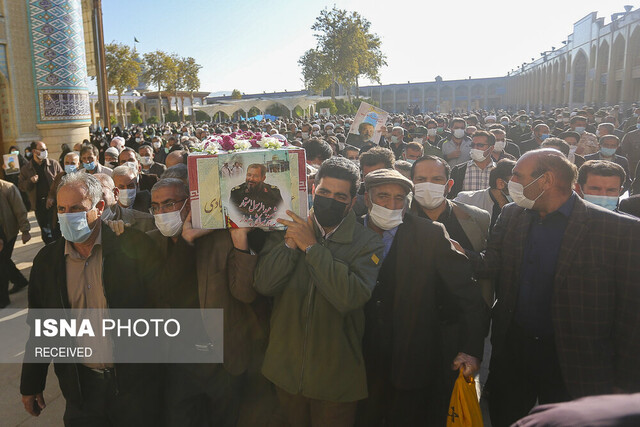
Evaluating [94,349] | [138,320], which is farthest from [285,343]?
[94,349]

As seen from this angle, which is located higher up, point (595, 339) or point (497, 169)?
point (497, 169)

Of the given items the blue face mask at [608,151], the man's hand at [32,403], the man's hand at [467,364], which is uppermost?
the blue face mask at [608,151]

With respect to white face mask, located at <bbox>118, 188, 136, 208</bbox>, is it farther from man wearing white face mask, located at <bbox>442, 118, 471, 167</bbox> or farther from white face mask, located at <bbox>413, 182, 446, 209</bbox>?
man wearing white face mask, located at <bbox>442, 118, 471, 167</bbox>

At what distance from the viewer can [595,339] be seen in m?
2.61

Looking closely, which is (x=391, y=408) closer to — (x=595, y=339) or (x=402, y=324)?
(x=402, y=324)

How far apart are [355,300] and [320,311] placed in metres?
0.24

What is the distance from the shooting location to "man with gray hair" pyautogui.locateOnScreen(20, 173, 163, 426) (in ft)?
9.01

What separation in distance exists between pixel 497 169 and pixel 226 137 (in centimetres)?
277

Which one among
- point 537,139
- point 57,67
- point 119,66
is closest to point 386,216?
point 537,139

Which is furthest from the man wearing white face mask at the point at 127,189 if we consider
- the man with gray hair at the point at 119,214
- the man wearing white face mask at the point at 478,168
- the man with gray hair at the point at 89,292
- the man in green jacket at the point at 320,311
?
the man wearing white face mask at the point at 478,168

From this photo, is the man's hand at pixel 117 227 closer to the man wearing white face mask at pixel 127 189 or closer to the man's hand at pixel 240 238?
the man's hand at pixel 240 238

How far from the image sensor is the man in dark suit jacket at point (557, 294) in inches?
102

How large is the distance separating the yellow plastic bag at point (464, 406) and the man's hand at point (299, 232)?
3.92 feet

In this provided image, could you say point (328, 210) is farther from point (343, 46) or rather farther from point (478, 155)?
point (343, 46)
